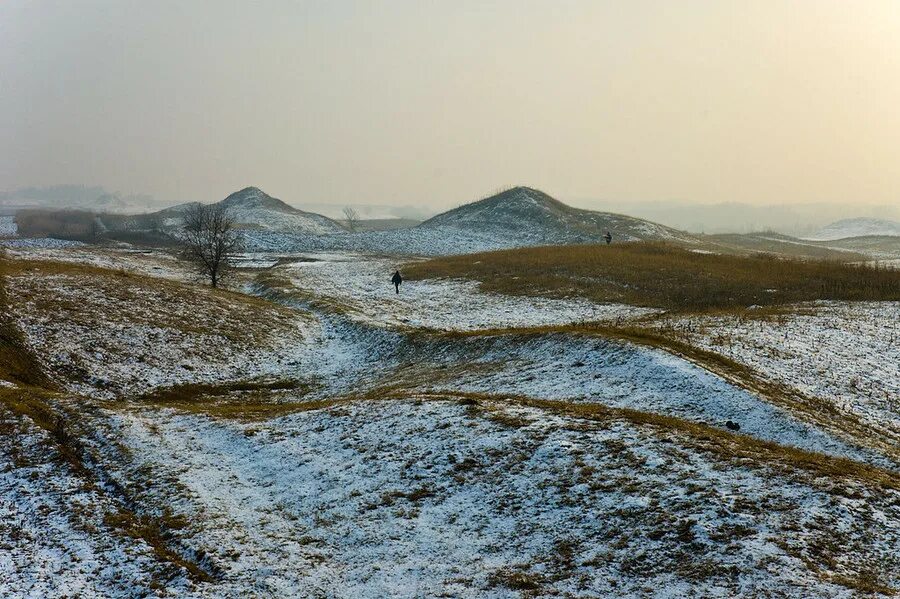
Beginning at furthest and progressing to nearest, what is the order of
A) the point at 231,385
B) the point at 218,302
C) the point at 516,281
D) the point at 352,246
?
1. the point at 352,246
2. the point at 516,281
3. the point at 218,302
4. the point at 231,385

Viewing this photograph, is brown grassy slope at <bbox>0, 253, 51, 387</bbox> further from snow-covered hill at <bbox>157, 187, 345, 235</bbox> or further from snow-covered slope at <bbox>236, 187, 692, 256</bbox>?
snow-covered hill at <bbox>157, 187, 345, 235</bbox>

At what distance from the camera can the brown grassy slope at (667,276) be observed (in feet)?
120

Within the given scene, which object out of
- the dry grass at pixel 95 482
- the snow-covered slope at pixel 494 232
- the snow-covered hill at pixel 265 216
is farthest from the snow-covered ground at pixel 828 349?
the snow-covered hill at pixel 265 216

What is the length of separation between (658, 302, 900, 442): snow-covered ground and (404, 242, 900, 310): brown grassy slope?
24.7ft

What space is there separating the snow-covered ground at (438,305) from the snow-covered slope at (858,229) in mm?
152882

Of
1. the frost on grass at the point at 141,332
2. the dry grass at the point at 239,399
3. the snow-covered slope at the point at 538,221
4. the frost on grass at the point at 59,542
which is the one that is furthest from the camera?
the snow-covered slope at the point at 538,221

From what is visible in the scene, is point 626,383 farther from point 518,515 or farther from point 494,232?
point 494,232

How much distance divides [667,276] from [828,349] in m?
24.9

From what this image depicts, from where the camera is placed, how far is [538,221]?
112 metres

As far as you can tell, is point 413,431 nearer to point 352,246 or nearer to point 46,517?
point 46,517

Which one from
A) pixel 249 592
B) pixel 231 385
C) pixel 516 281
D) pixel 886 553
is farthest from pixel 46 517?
pixel 516 281

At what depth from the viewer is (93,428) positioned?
1631 centimetres

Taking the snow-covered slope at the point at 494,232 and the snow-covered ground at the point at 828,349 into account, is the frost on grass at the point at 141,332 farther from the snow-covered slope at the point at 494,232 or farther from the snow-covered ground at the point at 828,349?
the snow-covered slope at the point at 494,232

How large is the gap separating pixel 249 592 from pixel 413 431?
20.5 feet
